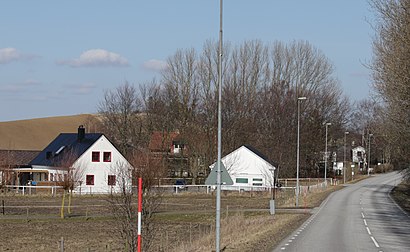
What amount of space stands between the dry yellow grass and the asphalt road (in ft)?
237

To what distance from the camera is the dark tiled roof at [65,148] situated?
250 feet

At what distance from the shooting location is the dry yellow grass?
113725 millimetres

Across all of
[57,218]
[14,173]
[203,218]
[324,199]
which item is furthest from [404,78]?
[14,173]

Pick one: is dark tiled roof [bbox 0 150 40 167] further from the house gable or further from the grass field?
the house gable

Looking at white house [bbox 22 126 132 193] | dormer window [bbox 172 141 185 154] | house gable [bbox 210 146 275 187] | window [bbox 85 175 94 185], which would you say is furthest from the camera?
dormer window [bbox 172 141 185 154]

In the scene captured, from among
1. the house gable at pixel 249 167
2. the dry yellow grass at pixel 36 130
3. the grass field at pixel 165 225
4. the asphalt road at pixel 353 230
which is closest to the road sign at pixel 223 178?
the grass field at pixel 165 225

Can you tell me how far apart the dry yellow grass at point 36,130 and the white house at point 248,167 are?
4212cm

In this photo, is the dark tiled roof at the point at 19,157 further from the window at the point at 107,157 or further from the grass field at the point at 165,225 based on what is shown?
the grass field at the point at 165,225

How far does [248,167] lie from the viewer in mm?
81250

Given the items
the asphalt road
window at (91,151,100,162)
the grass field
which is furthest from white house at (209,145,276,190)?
the asphalt road

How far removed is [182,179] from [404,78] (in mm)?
50048

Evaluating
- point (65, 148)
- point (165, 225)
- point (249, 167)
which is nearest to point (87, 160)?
point (65, 148)

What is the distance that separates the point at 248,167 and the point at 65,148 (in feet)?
69.7

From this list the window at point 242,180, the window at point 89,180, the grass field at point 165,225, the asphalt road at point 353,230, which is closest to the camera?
the asphalt road at point 353,230
